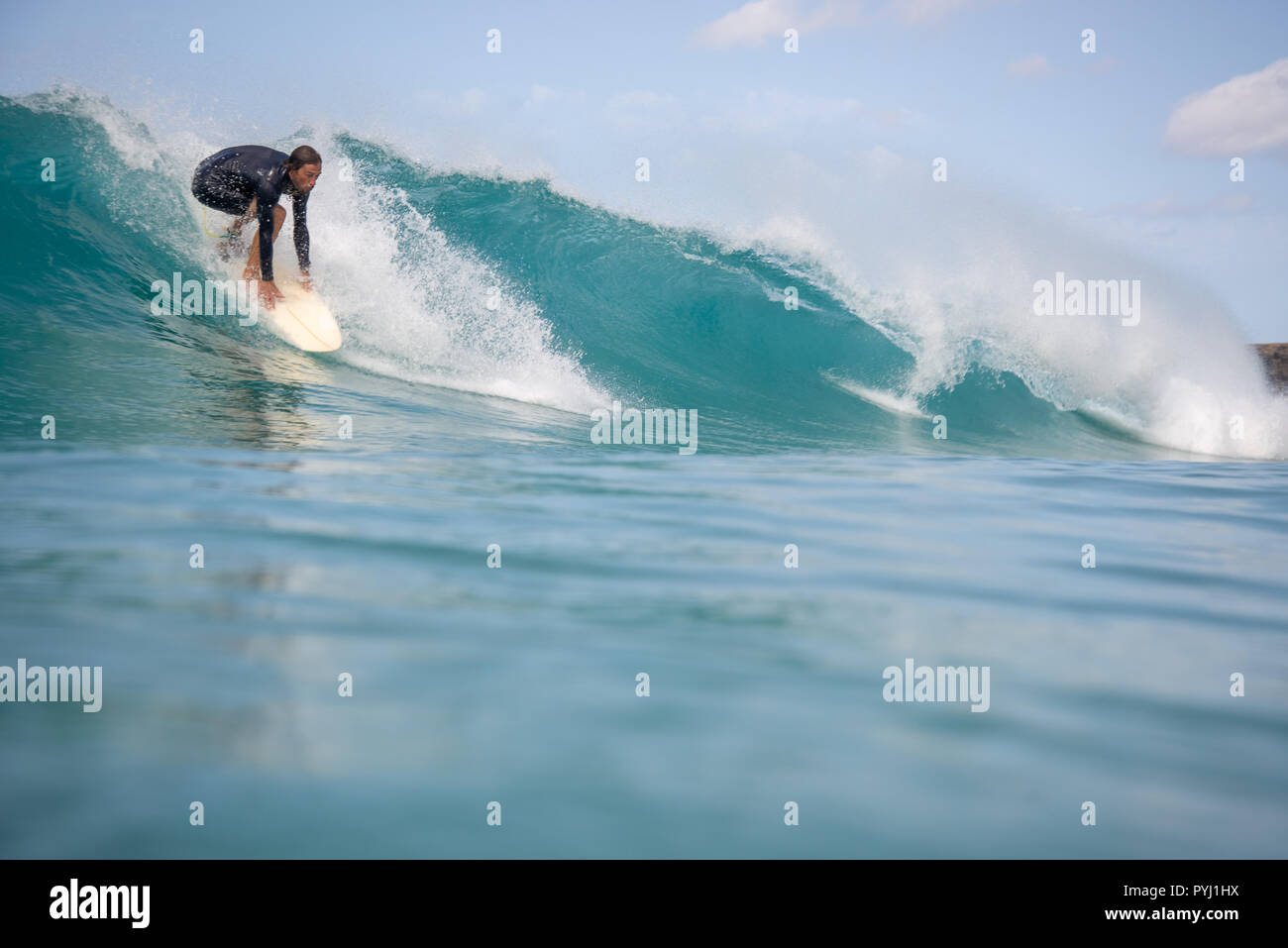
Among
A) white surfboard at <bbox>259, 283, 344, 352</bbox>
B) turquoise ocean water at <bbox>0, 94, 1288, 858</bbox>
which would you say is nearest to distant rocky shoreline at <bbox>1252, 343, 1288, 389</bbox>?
turquoise ocean water at <bbox>0, 94, 1288, 858</bbox>

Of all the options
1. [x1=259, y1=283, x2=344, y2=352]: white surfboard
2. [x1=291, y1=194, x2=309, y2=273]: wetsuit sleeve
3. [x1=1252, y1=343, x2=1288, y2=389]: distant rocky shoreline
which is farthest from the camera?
[x1=1252, y1=343, x2=1288, y2=389]: distant rocky shoreline

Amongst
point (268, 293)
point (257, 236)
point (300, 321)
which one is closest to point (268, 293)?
point (268, 293)

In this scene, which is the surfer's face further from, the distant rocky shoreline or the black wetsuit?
the distant rocky shoreline

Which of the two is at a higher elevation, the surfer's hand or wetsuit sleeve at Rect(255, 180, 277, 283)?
wetsuit sleeve at Rect(255, 180, 277, 283)

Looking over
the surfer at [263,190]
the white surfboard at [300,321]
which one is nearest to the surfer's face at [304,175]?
the surfer at [263,190]

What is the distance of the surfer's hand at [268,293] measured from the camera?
8.09 m

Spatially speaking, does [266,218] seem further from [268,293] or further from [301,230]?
[268,293]

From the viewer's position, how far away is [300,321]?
324 inches

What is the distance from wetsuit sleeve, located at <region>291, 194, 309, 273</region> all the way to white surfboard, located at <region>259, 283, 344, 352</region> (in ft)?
1.06

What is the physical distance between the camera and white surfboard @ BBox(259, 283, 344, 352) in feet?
27.0

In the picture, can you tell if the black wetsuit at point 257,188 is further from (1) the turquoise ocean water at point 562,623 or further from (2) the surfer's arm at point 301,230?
(1) the turquoise ocean water at point 562,623

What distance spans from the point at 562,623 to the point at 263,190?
20.6 feet

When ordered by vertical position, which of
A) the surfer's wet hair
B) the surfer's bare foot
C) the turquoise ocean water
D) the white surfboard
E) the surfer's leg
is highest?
the surfer's wet hair
